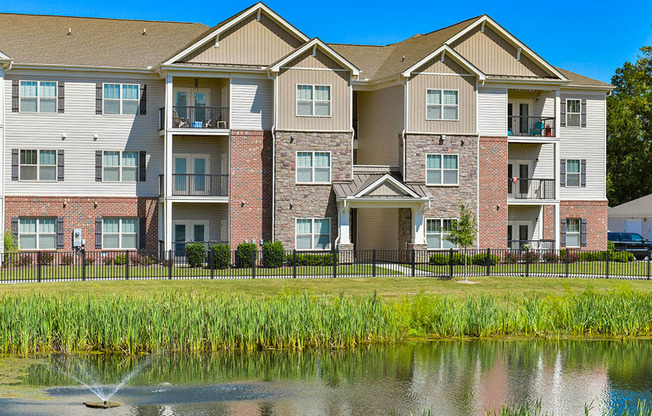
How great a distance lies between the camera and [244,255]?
39.1 m

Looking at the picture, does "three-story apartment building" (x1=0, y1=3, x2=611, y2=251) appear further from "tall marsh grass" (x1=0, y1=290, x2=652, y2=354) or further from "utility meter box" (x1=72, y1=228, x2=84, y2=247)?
"tall marsh grass" (x1=0, y1=290, x2=652, y2=354)

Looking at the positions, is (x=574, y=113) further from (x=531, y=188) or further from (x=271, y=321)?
(x=271, y=321)

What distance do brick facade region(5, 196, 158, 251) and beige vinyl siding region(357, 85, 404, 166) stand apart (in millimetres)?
11162

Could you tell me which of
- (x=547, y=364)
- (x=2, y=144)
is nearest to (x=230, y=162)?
(x=2, y=144)

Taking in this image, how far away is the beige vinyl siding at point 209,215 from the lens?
142 ft

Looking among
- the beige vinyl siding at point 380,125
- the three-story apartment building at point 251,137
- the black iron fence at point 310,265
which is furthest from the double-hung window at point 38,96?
the beige vinyl siding at point 380,125

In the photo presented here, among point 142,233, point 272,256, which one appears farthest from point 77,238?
point 272,256

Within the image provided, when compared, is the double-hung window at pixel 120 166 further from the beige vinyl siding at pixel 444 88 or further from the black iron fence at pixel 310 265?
the beige vinyl siding at pixel 444 88

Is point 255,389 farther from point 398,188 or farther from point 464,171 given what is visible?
point 464,171

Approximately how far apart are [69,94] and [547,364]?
92.5 ft

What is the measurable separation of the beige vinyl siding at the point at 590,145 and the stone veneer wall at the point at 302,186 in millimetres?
13166

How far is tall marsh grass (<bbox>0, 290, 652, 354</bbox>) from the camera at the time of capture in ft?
70.4

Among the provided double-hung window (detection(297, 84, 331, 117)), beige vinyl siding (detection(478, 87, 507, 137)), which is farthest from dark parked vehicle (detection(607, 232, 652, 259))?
double-hung window (detection(297, 84, 331, 117))

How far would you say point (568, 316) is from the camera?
25.3m
